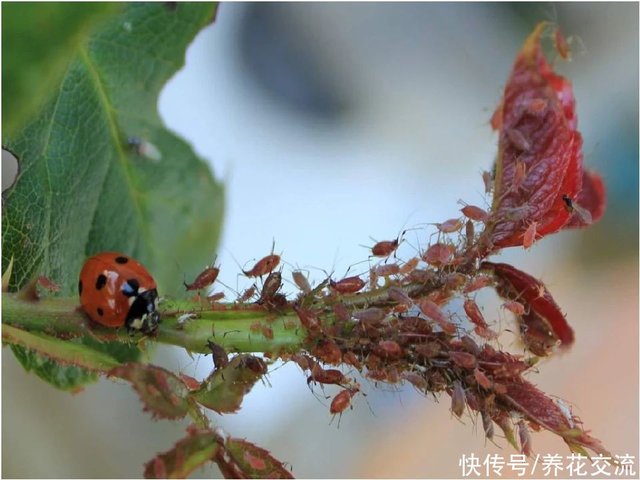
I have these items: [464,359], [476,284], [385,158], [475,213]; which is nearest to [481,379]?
[464,359]

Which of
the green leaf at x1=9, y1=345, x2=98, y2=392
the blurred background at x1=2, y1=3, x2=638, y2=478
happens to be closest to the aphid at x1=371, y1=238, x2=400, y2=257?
the green leaf at x1=9, y1=345, x2=98, y2=392

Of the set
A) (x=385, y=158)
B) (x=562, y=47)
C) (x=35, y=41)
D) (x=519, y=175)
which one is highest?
(x=385, y=158)

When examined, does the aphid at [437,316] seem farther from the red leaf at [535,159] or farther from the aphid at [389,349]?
the red leaf at [535,159]

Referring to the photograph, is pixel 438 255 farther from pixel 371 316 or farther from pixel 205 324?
pixel 205 324

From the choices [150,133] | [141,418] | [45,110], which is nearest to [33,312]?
[45,110]

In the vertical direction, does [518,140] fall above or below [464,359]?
above

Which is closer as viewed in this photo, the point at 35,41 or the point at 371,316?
the point at 371,316

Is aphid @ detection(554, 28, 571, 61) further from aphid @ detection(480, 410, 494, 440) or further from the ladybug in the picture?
the ladybug
